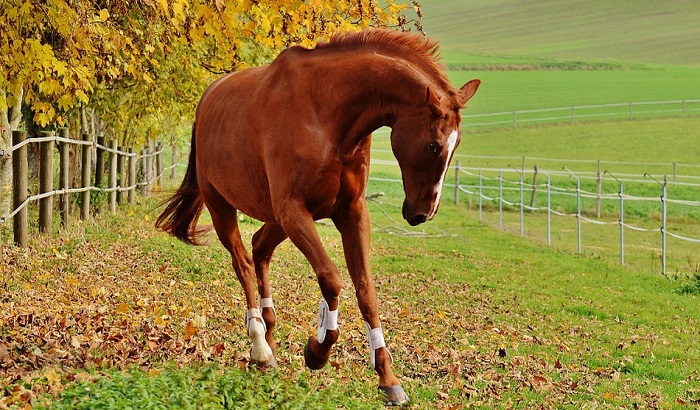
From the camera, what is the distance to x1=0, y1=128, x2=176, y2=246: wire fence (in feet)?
38.3

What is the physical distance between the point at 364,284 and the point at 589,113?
61.2m

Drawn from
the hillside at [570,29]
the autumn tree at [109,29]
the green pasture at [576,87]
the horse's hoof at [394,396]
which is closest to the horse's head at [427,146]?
the horse's hoof at [394,396]

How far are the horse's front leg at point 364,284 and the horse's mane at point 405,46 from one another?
35.7 inches

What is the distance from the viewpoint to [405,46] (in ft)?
18.8

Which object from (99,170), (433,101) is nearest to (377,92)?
(433,101)

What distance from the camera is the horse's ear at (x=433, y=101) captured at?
17.0 ft

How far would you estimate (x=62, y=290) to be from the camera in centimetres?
909

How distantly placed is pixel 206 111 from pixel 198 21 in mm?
1766

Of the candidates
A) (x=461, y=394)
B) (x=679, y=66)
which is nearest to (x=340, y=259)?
(x=461, y=394)

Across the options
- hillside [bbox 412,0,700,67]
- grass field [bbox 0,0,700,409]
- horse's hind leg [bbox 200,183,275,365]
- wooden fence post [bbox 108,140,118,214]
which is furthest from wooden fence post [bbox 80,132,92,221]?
hillside [bbox 412,0,700,67]

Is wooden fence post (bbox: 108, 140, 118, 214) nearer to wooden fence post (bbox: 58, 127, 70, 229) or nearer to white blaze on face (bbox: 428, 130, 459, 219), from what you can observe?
wooden fence post (bbox: 58, 127, 70, 229)

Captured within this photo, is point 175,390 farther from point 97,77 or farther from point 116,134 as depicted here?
point 116,134

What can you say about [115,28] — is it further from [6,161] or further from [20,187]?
[6,161]

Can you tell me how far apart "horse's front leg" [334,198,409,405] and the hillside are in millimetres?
80029
